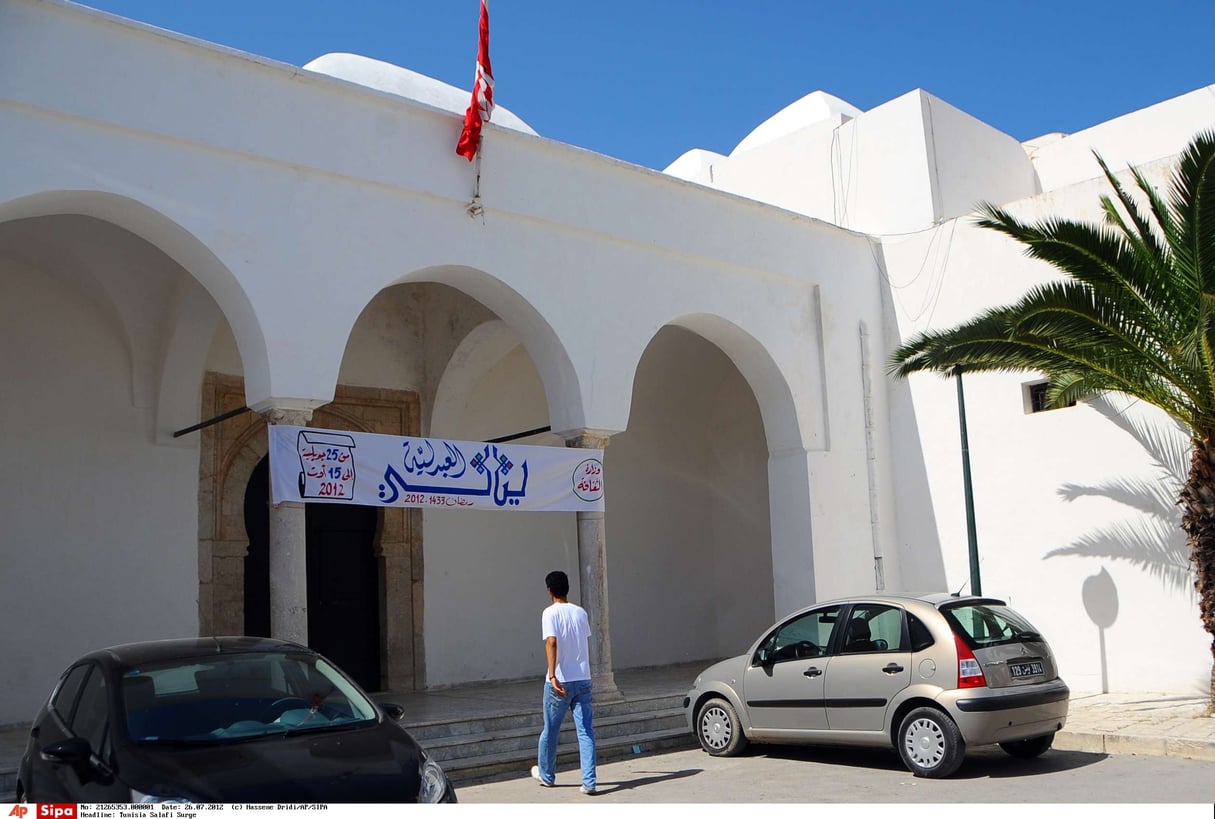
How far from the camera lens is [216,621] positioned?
37.2ft

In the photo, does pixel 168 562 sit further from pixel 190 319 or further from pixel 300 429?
pixel 300 429

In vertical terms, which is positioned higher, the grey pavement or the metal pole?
the metal pole

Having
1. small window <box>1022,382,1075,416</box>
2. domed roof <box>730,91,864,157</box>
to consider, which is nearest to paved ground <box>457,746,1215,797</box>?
small window <box>1022,382,1075,416</box>

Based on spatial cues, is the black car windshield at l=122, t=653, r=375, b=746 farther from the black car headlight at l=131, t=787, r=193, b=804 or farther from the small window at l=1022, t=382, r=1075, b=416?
the small window at l=1022, t=382, r=1075, b=416

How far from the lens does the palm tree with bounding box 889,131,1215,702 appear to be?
31.1ft

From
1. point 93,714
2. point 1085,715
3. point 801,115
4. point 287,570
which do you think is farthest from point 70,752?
point 801,115

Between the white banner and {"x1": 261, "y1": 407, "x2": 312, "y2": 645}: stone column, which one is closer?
{"x1": 261, "y1": 407, "x2": 312, "y2": 645}: stone column

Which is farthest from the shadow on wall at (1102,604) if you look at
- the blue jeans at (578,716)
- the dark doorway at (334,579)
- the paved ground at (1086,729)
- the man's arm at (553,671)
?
the dark doorway at (334,579)

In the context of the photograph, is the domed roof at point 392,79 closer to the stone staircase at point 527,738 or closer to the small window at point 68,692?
the stone staircase at point 527,738

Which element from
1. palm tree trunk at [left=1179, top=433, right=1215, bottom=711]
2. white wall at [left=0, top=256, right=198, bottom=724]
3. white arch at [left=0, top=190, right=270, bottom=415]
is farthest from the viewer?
white wall at [left=0, top=256, right=198, bottom=724]

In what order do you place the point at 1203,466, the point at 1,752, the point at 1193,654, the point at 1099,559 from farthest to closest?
the point at 1099,559
the point at 1193,654
the point at 1203,466
the point at 1,752

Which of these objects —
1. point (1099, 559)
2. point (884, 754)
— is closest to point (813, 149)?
point (1099, 559)

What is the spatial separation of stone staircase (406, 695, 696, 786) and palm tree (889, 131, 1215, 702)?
189 inches

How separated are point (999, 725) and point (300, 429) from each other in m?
5.60
